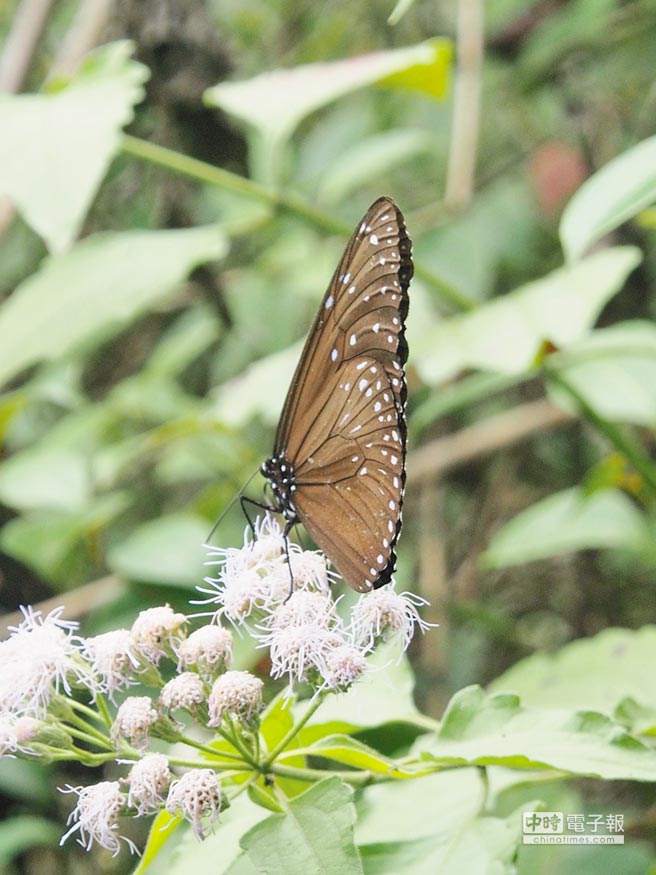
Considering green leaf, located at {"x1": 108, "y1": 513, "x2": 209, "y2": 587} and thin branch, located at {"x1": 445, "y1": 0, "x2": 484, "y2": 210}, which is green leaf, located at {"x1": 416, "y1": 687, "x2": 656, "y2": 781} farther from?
thin branch, located at {"x1": 445, "y1": 0, "x2": 484, "y2": 210}

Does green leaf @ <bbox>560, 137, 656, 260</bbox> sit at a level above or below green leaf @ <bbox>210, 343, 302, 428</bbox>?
below

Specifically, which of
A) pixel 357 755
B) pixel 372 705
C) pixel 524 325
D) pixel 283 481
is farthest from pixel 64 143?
pixel 357 755

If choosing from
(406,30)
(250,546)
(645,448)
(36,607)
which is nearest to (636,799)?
(645,448)

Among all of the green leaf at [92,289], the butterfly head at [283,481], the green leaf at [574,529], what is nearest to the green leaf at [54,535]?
the green leaf at [92,289]

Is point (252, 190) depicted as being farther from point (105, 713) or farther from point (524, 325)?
point (105, 713)

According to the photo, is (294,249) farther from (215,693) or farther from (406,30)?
(215,693)

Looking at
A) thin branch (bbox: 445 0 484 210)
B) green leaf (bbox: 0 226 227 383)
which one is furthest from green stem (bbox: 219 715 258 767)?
thin branch (bbox: 445 0 484 210)
